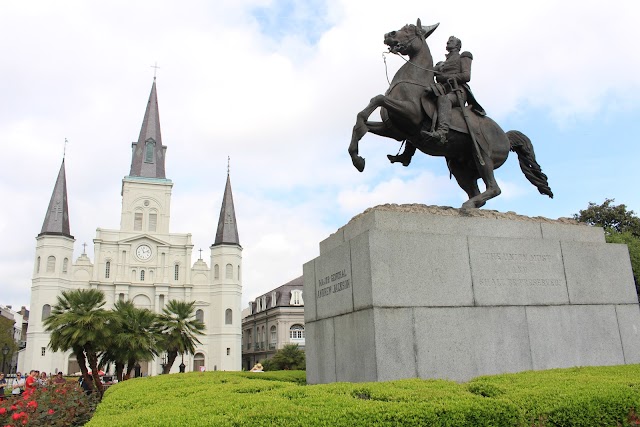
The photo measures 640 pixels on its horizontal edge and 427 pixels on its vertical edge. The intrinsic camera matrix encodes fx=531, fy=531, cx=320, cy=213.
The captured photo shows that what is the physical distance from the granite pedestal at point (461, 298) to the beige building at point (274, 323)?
5454cm

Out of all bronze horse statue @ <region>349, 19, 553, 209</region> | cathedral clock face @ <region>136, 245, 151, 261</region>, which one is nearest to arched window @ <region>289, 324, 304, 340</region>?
cathedral clock face @ <region>136, 245, 151, 261</region>

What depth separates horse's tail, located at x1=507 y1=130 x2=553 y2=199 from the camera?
9.24m

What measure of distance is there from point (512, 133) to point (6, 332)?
61.4m

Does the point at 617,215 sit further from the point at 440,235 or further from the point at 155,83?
the point at 155,83

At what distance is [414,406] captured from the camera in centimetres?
377

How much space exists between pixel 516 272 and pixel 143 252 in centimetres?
6691

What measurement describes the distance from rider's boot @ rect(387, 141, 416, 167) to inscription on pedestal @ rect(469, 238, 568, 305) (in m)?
2.11

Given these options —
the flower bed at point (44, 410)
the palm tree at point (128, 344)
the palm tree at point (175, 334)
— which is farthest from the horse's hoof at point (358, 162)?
the palm tree at point (175, 334)

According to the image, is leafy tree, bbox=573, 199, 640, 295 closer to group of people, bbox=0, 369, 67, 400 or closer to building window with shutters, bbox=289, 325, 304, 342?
group of people, bbox=0, 369, 67, 400

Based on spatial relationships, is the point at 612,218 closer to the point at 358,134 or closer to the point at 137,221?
the point at 358,134

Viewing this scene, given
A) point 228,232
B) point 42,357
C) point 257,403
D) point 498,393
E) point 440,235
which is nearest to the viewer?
point 257,403

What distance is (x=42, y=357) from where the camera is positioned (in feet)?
197

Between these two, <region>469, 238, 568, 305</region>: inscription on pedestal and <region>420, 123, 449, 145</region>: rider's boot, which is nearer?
<region>469, 238, 568, 305</region>: inscription on pedestal

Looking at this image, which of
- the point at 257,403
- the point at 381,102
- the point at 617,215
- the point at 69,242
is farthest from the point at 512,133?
the point at 69,242
